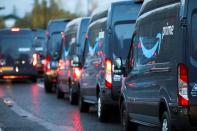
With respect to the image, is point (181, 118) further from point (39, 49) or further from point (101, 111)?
point (39, 49)

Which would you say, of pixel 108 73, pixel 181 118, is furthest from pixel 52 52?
pixel 181 118

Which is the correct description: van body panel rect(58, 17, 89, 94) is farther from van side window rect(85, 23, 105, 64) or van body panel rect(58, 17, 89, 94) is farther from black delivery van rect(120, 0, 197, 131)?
black delivery van rect(120, 0, 197, 131)

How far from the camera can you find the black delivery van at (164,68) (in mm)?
10883

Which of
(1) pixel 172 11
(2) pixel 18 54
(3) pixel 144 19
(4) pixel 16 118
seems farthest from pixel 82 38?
(2) pixel 18 54

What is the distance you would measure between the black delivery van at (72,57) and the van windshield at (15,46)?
11.8 meters

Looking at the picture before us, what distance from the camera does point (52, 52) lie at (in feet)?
99.2

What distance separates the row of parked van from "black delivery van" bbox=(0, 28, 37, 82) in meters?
15.9

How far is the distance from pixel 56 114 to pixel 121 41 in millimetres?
3718

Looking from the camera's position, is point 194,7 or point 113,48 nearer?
point 194,7

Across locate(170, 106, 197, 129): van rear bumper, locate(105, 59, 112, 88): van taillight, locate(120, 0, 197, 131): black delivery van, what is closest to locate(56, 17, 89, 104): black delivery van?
locate(105, 59, 112, 88): van taillight

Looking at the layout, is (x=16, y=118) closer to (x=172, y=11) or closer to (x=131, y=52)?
(x=131, y=52)

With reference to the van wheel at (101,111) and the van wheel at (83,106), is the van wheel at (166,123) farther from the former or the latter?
the van wheel at (83,106)

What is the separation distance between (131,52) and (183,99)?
371 centimetres

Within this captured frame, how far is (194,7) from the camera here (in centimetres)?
1095
